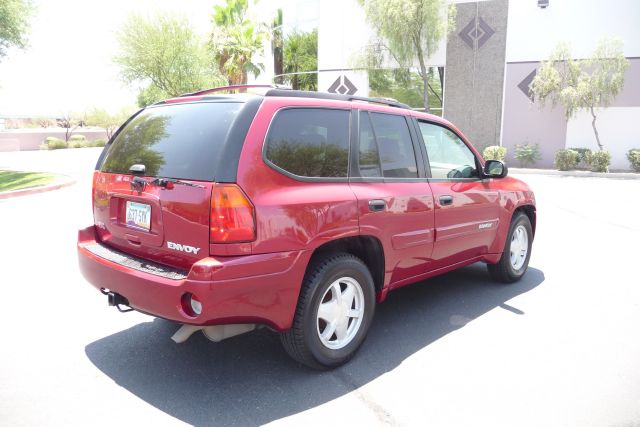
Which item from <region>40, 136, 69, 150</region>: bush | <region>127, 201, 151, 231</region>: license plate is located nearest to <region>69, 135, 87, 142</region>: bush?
<region>40, 136, 69, 150</region>: bush

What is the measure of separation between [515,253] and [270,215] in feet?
11.2

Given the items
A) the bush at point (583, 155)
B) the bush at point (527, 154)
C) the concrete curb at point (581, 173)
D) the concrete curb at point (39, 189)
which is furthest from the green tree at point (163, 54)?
the bush at point (583, 155)

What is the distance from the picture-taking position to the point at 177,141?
10.1 ft

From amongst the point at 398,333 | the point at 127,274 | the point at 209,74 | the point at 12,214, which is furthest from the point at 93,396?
the point at 209,74

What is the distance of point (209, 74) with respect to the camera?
110 feet

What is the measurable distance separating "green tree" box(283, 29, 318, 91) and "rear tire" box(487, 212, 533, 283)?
951 inches

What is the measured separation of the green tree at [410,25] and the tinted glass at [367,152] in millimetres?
20096

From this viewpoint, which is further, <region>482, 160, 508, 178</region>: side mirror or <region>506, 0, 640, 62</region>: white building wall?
<region>506, 0, 640, 62</region>: white building wall

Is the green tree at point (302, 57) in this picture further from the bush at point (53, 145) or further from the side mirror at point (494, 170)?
the side mirror at point (494, 170)

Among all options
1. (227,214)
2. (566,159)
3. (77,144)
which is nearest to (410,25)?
(566,159)

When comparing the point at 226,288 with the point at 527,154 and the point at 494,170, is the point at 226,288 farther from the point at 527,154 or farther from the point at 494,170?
the point at 527,154

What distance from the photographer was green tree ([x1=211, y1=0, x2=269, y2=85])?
3048 centimetres

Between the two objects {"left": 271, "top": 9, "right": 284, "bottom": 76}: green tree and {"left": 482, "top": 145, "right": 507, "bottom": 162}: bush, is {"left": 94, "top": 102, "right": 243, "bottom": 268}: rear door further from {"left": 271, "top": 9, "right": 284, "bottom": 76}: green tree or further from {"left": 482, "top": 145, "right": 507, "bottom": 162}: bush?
{"left": 271, "top": 9, "right": 284, "bottom": 76}: green tree

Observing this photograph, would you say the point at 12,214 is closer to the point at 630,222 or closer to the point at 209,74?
the point at 630,222
